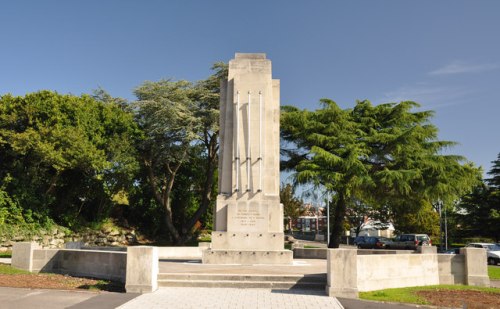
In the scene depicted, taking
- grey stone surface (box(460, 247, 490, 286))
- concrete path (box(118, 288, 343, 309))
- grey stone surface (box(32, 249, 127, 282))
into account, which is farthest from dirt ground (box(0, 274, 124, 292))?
grey stone surface (box(460, 247, 490, 286))

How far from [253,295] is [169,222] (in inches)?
1141

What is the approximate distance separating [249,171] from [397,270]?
796 cm

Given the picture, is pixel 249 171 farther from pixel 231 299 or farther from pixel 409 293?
pixel 409 293

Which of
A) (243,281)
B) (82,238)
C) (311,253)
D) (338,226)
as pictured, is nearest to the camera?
(243,281)

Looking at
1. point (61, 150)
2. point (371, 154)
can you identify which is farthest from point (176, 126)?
point (371, 154)

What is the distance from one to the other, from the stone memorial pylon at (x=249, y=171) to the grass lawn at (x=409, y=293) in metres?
5.86

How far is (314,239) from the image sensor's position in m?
74.4

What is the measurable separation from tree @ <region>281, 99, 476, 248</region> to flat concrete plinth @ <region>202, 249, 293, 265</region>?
10.7 metres

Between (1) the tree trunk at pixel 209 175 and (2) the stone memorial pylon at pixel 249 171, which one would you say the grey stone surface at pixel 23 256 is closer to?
(2) the stone memorial pylon at pixel 249 171

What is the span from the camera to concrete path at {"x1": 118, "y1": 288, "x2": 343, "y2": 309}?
10.5 meters

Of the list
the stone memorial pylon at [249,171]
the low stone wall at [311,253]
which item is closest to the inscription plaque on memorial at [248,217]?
the stone memorial pylon at [249,171]

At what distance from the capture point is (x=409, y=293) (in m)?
12.7

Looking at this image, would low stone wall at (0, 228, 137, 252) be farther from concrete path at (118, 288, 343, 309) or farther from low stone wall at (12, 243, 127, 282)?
concrete path at (118, 288, 343, 309)

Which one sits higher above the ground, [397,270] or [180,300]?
[397,270]
